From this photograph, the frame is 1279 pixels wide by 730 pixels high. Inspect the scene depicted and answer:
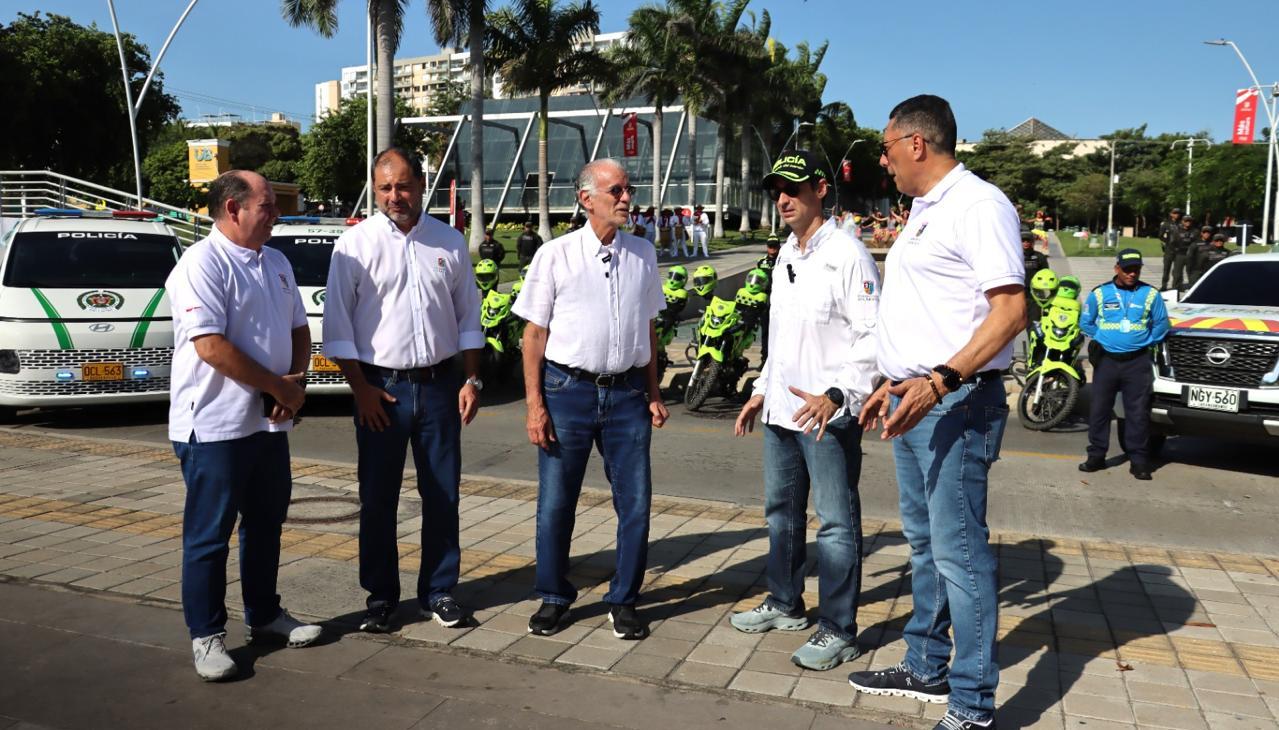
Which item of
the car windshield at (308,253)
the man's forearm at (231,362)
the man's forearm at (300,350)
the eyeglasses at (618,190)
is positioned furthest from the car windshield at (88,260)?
the eyeglasses at (618,190)

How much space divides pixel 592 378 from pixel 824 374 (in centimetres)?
98

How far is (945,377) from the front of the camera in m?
3.36

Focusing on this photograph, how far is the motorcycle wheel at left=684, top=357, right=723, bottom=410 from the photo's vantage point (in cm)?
1172

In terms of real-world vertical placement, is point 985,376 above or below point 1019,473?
above

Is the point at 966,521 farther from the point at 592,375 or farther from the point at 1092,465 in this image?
the point at 1092,465

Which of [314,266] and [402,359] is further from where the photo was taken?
[314,266]

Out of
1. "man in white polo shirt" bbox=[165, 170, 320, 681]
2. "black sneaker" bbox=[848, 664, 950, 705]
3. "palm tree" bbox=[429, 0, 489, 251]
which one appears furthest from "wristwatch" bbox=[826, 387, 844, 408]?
"palm tree" bbox=[429, 0, 489, 251]

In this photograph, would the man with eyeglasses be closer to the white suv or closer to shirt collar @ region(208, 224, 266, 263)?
shirt collar @ region(208, 224, 266, 263)

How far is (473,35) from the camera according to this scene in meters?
31.4

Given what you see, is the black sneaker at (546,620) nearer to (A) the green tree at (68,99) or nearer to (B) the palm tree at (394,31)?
(B) the palm tree at (394,31)

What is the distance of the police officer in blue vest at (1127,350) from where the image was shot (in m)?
8.70

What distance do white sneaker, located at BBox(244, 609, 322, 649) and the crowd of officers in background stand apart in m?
17.3

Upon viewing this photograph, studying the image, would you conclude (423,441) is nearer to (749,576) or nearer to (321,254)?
(749,576)

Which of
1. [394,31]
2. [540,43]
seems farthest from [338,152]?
[394,31]
